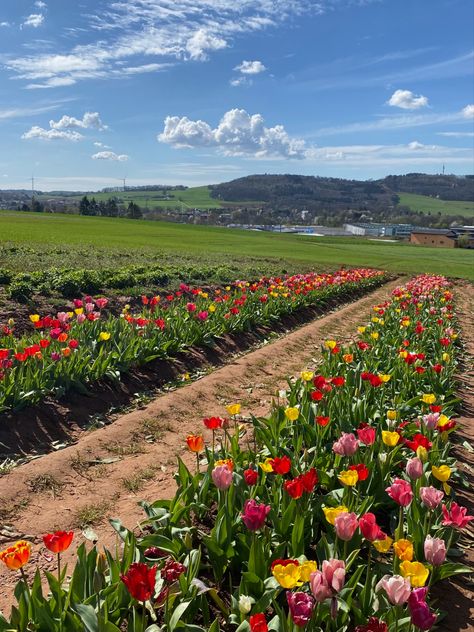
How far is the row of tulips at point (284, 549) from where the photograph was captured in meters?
2.54

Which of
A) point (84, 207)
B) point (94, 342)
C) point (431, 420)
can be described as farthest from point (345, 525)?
point (84, 207)

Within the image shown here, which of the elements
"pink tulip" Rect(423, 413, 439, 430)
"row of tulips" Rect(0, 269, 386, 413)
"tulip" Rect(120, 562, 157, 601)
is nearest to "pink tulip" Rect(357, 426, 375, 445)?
"pink tulip" Rect(423, 413, 439, 430)

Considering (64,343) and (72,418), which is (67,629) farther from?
(64,343)

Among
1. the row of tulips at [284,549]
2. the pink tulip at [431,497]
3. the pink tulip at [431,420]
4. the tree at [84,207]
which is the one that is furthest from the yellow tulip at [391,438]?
the tree at [84,207]

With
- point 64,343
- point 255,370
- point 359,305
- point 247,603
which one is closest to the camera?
point 247,603

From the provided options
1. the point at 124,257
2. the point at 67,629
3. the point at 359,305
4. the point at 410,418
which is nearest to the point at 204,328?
the point at 410,418

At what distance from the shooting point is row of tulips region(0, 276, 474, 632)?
254cm

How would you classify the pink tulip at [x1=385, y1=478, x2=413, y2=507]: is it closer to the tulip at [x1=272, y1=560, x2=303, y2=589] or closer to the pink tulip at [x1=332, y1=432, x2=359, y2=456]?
the pink tulip at [x1=332, y1=432, x2=359, y2=456]

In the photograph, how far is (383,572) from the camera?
362cm

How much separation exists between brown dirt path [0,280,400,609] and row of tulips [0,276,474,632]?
1.71ft

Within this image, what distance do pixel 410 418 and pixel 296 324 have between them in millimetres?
8732

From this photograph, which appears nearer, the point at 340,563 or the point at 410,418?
the point at 340,563

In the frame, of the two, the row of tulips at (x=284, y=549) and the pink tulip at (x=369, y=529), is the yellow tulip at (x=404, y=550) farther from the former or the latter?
the pink tulip at (x=369, y=529)

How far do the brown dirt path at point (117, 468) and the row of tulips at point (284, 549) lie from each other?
523 millimetres
